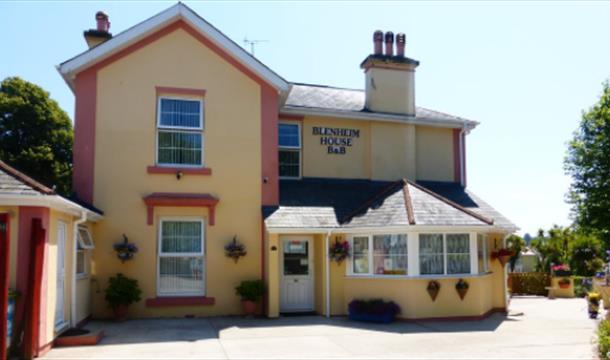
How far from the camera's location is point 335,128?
1689cm

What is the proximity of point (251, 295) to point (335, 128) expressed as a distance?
5.96 meters

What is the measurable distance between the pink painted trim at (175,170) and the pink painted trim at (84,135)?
55.7 inches

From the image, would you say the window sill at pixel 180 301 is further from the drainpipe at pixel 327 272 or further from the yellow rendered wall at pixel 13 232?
the yellow rendered wall at pixel 13 232

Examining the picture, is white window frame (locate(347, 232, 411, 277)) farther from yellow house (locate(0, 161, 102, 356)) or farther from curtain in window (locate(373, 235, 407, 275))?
yellow house (locate(0, 161, 102, 356))

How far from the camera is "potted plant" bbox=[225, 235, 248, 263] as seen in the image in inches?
548

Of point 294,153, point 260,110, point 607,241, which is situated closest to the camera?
point 260,110

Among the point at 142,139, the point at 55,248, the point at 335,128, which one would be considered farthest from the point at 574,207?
the point at 55,248

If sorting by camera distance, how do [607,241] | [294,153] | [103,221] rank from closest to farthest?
Answer: [103,221] < [294,153] < [607,241]

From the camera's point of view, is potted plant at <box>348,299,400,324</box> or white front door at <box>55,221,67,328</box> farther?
potted plant at <box>348,299,400,324</box>

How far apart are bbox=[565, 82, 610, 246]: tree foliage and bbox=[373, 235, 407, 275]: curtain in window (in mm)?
17855

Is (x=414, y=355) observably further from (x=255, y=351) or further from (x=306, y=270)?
(x=306, y=270)

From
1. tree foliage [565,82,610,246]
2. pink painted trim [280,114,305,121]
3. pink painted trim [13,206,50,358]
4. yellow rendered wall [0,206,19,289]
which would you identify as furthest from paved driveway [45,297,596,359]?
tree foliage [565,82,610,246]

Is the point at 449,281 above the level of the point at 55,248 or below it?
below

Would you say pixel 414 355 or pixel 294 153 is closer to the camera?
pixel 414 355
